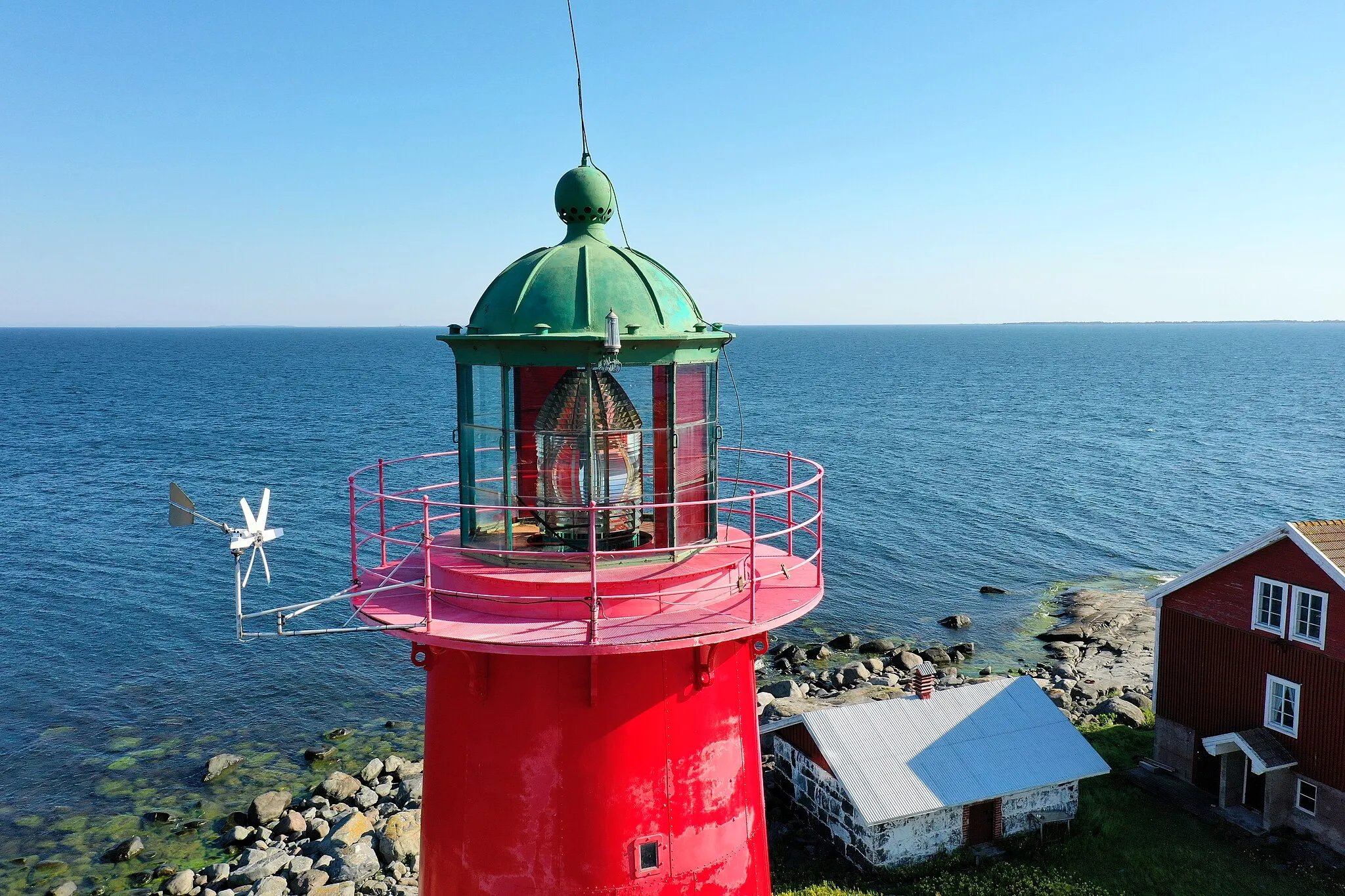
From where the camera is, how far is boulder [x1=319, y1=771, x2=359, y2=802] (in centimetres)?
2345

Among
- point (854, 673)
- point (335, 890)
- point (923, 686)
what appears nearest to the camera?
point (335, 890)

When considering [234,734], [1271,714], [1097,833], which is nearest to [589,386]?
[1097,833]

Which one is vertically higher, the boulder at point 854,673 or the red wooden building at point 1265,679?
the red wooden building at point 1265,679

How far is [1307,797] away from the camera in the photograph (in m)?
20.4

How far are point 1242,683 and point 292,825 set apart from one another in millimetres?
21112

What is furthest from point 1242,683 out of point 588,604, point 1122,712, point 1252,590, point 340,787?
point 340,787

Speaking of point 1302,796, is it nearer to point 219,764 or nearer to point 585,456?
point 585,456

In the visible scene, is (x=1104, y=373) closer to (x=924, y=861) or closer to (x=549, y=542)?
(x=924, y=861)

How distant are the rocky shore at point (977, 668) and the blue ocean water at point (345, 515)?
173 centimetres

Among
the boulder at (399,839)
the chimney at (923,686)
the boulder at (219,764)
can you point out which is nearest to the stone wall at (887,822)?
the chimney at (923,686)

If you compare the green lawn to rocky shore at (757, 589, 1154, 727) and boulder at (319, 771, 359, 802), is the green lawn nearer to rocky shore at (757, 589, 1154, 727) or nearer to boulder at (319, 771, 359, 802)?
rocky shore at (757, 589, 1154, 727)

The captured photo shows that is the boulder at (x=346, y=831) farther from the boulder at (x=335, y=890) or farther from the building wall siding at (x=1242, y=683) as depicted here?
the building wall siding at (x=1242, y=683)

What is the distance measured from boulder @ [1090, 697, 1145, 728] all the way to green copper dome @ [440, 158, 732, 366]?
75.0 feet

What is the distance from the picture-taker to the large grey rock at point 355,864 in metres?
19.5
